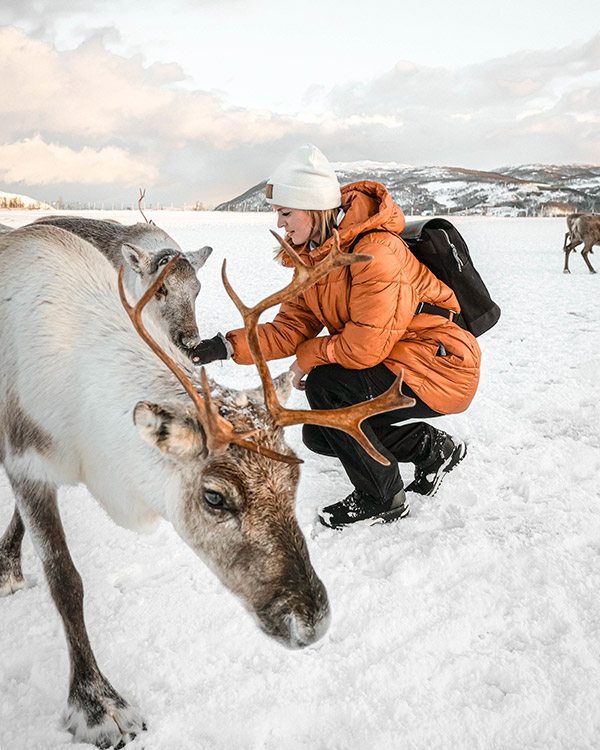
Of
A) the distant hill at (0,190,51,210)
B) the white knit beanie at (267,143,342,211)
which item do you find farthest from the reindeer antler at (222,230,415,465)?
the distant hill at (0,190,51,210)

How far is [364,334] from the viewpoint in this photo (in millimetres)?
3020

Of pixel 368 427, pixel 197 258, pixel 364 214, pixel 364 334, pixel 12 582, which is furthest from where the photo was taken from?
pixel 197 258

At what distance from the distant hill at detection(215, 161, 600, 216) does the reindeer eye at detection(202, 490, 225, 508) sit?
291ft

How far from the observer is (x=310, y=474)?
158 inches

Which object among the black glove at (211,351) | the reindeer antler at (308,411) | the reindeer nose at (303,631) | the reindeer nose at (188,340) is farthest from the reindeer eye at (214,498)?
the reindeer nose at (188,340)

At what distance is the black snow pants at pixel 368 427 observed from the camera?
3.29 m

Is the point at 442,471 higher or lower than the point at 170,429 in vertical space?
lower

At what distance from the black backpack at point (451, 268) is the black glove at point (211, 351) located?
1.17m

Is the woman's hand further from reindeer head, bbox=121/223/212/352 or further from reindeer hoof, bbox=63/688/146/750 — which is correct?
reindeer hoof, bbox=63/688/146/750

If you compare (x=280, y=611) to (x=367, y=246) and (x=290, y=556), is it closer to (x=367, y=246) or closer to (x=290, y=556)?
(x=290, y=556)

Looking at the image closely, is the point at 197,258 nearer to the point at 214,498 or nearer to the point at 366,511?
the point at 366,511

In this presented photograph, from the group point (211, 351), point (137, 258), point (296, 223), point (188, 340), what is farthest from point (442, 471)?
point (137, 258)

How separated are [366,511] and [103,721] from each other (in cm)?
183

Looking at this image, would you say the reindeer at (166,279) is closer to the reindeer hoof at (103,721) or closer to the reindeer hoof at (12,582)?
the reindeer hoof at (12,582)
